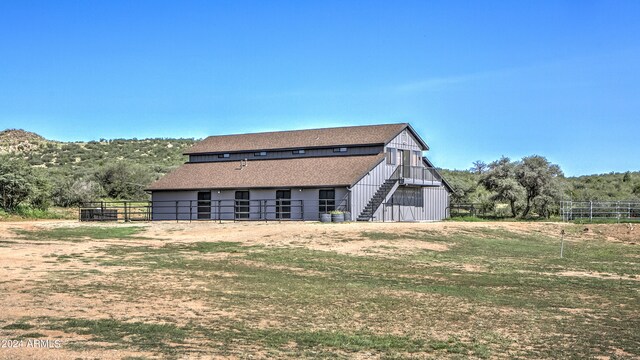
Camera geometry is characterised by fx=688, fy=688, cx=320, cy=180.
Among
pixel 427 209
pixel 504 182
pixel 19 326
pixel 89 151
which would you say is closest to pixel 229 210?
pixel 427 209

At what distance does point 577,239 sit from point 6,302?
29491mm

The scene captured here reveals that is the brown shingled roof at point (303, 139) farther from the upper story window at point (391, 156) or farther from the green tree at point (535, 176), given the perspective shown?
the green tree at point (535, 176)

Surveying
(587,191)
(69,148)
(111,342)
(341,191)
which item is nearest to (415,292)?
(111,342)

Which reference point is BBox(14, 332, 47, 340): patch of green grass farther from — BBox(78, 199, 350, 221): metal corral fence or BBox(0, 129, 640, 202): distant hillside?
BBox(0, 129, 640, 202): distant hillside

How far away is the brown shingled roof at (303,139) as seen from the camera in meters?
48.8

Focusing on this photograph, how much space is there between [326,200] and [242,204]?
6774 millimetres

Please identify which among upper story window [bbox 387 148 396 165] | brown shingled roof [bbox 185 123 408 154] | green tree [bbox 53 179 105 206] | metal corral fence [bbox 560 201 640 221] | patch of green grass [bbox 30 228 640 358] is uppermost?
brown shingled roof [bbox 185 123 408 154]

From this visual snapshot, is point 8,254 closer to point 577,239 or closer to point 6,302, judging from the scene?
point 6,302

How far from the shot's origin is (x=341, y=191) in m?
44.2

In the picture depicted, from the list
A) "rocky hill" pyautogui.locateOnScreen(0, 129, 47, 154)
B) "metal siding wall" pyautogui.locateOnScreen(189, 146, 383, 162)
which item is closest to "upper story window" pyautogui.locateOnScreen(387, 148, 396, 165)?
"metal siding wall" pyautogui.locateOnScreen(189, 146, 383, 162)

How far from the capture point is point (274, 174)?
158 feet

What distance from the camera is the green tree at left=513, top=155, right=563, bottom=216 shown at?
55.4 metres

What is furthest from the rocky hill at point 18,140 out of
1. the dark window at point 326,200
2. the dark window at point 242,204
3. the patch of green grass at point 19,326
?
the patch of green grass at point 19,326

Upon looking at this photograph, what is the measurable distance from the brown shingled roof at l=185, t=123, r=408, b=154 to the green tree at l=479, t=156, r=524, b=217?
11.2 metres
